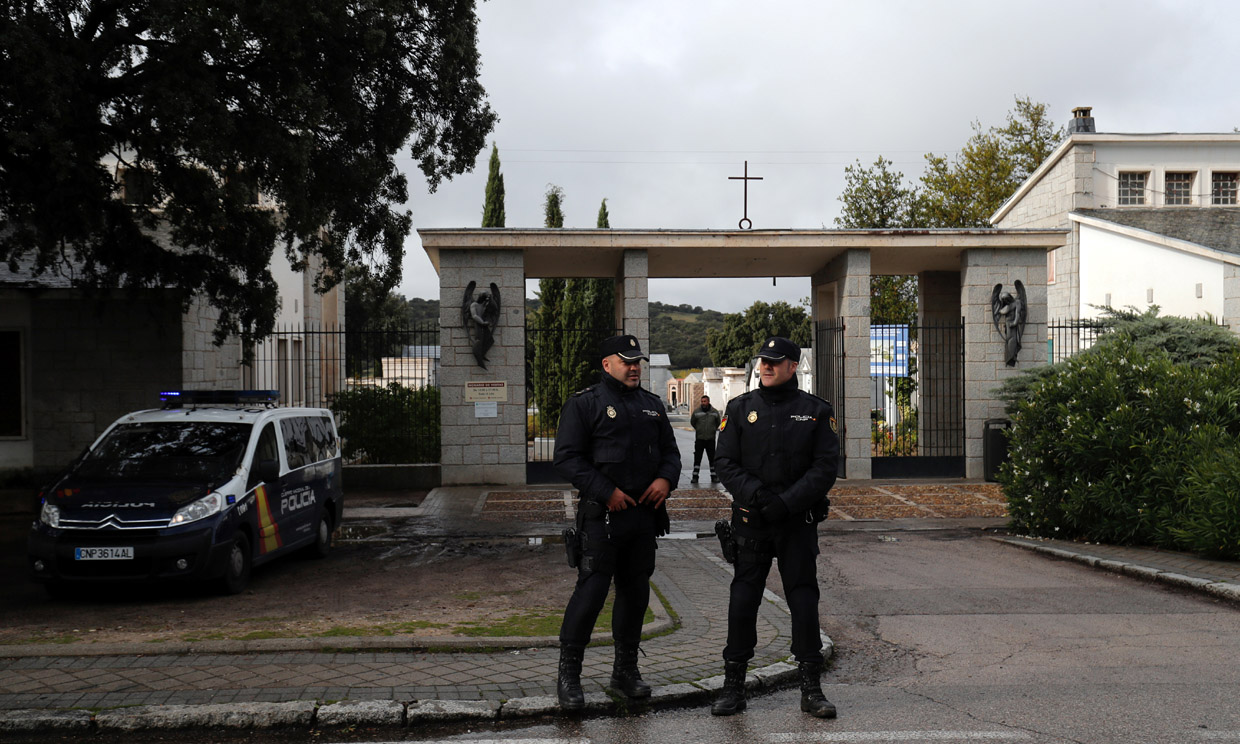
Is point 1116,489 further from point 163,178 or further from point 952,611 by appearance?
point 163,178

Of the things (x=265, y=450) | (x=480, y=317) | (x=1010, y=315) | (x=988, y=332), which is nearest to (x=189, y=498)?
(x=265, y=450)

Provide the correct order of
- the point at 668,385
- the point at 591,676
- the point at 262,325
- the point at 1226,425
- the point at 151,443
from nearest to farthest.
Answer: the point at 591,676 < the point at 151,443 < the point at 1226,425 < the point at 262,325 < the point at 668,385

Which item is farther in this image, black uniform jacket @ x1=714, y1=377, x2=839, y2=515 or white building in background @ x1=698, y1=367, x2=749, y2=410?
white building in background @ x1=698, y1=367, x2=749, y2=410

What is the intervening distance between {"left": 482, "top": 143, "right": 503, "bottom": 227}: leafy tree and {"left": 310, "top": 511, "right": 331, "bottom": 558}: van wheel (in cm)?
2859

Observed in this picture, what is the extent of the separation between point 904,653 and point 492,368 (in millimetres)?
11950

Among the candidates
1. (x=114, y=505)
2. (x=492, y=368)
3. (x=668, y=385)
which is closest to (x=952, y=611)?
(x=114, y=505)

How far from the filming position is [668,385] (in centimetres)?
9444

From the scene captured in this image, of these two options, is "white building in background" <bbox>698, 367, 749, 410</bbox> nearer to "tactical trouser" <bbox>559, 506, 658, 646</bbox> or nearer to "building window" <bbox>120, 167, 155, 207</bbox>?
"building window" <bbox>120, 167, 155, 207</bbox>

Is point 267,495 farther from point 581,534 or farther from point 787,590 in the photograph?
point 787,590

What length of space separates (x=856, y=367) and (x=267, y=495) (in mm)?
11902

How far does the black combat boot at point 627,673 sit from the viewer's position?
5.39 meters

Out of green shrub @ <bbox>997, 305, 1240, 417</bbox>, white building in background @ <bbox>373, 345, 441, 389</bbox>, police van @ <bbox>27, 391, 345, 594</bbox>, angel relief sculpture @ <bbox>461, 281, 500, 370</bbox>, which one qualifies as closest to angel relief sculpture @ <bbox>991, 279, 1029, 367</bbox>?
green shrub @ <bbox>997, 305, 1240, 417</bbox>

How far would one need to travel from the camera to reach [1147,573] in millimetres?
9195

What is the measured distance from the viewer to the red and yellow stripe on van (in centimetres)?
892
